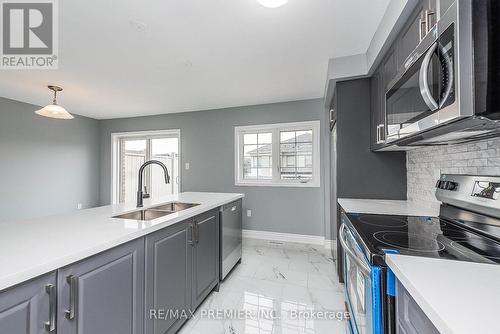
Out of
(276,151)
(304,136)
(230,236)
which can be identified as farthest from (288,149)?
(230,236)

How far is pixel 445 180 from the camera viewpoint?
1.37m

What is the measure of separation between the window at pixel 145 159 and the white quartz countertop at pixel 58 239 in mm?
3123

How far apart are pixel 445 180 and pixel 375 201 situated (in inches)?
31.2

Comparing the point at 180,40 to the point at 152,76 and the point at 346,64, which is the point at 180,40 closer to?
the point at 152,76

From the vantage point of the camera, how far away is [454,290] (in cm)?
59

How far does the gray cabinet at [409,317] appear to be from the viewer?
0.60 metres

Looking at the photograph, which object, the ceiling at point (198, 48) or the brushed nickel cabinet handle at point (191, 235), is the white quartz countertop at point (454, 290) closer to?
the brushed nickel cabinet handle at point (191, 235)

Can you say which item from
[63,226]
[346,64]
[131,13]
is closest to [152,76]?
[131,13]

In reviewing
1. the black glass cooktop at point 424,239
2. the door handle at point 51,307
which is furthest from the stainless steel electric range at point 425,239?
the door handle at point 51,307

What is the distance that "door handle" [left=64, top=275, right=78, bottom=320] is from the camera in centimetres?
86

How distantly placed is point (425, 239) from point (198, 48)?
7.38 ft

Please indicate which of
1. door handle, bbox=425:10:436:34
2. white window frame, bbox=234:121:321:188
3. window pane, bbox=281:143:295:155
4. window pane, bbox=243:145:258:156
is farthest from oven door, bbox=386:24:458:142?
window pane, bbox=243:145:258:156

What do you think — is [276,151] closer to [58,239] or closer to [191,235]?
[191,235]

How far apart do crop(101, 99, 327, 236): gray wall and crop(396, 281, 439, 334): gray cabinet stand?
2.75 meters
